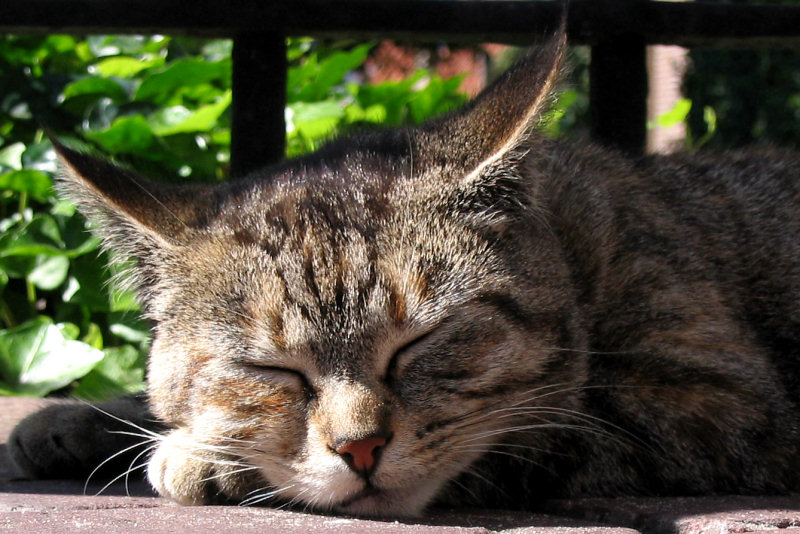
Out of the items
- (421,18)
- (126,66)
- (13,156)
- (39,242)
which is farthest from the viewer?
(126,66)

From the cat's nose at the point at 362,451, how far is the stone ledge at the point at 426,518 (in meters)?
0.12

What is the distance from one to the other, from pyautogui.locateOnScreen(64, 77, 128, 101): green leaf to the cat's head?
2.06m

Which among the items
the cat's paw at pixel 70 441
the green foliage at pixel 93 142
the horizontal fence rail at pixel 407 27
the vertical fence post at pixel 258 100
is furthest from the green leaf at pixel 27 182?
the cat's paw at pixel 70 441

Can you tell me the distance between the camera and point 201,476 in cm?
245

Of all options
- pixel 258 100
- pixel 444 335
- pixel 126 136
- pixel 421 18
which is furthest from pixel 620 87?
pixel 126 136

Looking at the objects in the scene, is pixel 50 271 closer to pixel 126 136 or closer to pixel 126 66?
pixel 126 136

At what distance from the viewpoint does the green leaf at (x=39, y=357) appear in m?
4.06

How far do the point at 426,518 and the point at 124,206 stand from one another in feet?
3.75

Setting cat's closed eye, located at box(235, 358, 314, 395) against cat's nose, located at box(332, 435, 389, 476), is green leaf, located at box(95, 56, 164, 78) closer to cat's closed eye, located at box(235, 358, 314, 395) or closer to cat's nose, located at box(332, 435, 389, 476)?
cat's closed eye, located at box(235, 358, 314, 395)

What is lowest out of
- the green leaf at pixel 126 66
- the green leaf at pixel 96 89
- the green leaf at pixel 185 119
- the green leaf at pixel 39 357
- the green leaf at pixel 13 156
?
the green leaf at pixel 39 357

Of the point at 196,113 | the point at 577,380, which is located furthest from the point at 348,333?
the point at 196,113

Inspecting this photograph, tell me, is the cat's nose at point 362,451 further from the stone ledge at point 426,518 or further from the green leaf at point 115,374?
the green leaf at point 115,374

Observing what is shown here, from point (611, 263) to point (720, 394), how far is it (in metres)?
0.48

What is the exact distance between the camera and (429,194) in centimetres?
251
